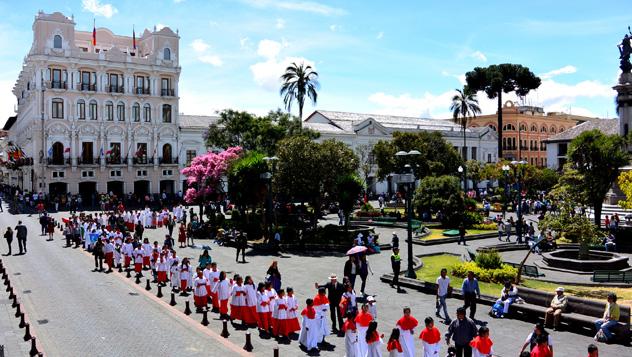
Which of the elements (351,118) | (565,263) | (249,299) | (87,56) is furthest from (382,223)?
(351,118)

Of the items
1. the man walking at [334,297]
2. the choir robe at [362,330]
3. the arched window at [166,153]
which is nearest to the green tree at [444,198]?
the man walking at [334,297]

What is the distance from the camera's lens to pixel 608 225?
33312 mm

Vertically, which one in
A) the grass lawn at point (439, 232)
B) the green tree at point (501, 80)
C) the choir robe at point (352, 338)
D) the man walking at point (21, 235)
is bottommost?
the choir robe at point (352, 338)

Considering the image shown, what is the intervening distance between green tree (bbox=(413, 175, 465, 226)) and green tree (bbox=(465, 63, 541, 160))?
37444 millimetres

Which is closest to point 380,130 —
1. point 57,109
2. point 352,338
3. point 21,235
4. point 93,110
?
point 93,110

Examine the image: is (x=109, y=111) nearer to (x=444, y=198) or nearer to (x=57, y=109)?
(x=57, y=109)

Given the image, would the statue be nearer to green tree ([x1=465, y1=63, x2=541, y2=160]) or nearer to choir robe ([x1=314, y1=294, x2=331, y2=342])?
green tree ([x1=465, y1=63, x2=541, y2=160])

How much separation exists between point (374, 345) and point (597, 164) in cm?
2774

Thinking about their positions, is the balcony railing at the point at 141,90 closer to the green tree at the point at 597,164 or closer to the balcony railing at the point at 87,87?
the balcony railing at the point at 87,87

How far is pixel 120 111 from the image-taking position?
60.5 metres

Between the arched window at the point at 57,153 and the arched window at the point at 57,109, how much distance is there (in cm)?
259

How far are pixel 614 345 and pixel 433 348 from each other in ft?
17.1

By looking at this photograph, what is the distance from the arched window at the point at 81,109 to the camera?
190ft

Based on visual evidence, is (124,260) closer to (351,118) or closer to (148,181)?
(148,181)
